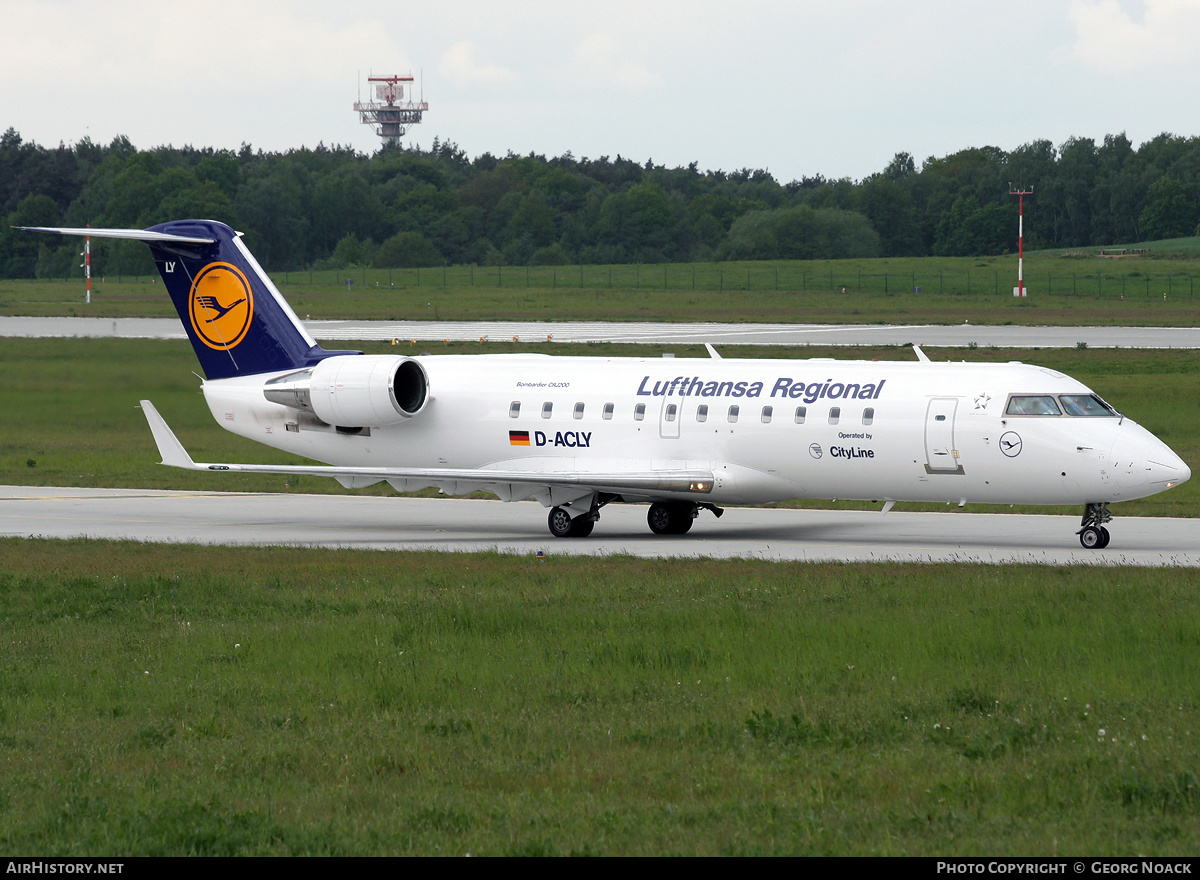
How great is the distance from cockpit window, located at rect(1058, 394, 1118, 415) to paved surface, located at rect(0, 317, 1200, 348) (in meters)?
34.0

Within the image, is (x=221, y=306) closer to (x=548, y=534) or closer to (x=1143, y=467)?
(x=548, y=534)

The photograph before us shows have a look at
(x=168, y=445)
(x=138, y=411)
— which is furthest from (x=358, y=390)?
(x=138, y=411)

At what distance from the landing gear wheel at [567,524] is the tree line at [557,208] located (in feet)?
337

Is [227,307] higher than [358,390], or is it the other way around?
[227,307]

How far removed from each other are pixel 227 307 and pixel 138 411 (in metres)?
13.5

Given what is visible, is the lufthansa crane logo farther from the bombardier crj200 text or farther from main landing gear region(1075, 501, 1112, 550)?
main landing gear region(1075, 501, 1112, 550)

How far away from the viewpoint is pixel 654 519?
28062 mm

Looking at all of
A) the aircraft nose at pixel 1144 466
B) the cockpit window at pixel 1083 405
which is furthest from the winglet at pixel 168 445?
the aircraft nose at pixel 1144 466

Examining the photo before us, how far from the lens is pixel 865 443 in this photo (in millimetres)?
25344

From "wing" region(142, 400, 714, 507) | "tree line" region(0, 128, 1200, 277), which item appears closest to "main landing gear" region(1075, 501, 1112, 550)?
"wing" region(142, 400, 714, 507)

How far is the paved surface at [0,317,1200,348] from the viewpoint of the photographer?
6131 cm

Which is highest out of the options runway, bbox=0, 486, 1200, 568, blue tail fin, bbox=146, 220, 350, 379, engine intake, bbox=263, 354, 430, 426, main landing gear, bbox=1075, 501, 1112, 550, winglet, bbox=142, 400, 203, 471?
blue tail fin, bbox=146, 220, 350, 379

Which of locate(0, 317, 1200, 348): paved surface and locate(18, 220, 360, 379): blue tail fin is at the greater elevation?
locate(18, 220, 360, 379): blue tail fin

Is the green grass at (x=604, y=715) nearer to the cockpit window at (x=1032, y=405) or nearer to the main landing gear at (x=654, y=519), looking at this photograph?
the cockpit window at (x=1032, y=405)
